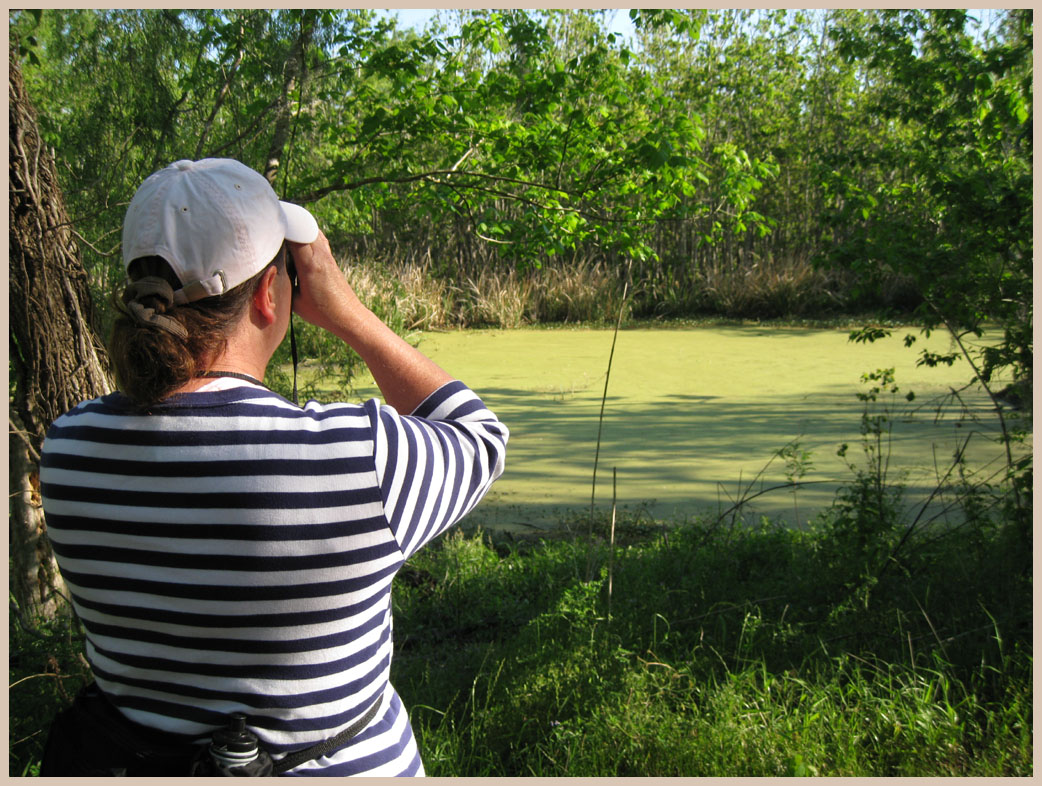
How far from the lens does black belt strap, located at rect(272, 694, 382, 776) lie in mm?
892

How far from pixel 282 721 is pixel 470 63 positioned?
7226 millimetres

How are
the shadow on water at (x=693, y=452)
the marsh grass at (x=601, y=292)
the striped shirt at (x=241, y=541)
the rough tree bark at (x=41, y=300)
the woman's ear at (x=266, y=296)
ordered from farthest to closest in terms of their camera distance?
the marsh grass at (x=601, y=292) < the shadow on water at (x=693, y=452) < the rough tree bark at (x=41, y=300) < the woman's ear at (x=266, y=296) < the striped shirt at (x=241, y=541)

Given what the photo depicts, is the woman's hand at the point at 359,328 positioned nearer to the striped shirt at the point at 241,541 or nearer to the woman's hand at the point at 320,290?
the woman's hand at the point at 320,290

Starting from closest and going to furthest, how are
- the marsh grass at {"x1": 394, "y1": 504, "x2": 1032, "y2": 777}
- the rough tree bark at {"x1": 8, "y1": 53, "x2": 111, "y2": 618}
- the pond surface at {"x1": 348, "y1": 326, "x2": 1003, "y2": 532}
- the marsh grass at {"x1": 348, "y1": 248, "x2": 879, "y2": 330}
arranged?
1. the marsh grass at {"x1": 394, "y1": 504, "x2": 1032, "y2": 777}
2. the rough tree bark at {"x1": 8, "y1": 53, "x2": 111, "y2": 618}
3. the pond surface at {"x1": 348, "y1": 326, "x2": 1003, "y2": 532}
4. the marsh grass at {"x1": 348, "y1": 248, "x2": 879, "y2": 330}

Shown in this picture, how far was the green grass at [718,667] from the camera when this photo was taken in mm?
1877

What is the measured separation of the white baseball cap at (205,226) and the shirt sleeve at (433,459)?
0.61 feet

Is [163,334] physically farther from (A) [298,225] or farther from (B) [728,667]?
(B) [728,667]

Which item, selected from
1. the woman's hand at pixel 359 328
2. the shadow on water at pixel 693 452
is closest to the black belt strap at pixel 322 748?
the woman's hand at pixel 359 328

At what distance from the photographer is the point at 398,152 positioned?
3.72 metres

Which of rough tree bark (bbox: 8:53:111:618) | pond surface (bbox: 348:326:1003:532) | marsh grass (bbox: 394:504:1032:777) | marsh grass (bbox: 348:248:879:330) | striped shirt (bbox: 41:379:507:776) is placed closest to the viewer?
striped shirt (bbox: 41:379:507:776)

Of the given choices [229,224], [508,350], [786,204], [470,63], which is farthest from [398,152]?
[786,204]

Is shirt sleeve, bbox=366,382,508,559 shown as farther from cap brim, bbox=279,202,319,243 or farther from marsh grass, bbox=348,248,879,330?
marsh grass, bbox=348,248,879,330

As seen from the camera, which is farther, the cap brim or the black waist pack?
the cap brim

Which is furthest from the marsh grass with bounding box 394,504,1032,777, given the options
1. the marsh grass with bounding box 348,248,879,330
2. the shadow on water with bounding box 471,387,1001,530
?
the marsh grass with bounding box 348,248,879,330
